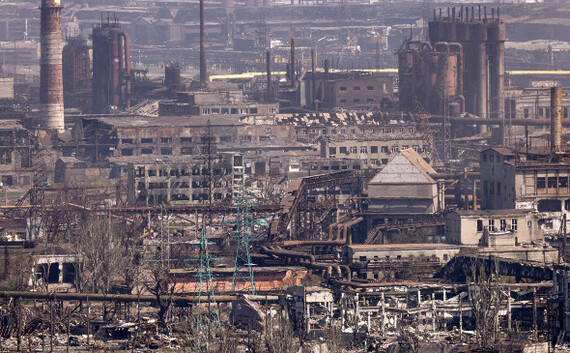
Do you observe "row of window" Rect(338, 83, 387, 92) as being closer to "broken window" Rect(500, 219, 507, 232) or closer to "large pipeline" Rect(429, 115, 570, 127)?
"large pipeline" Rect(429, 115, 570, 127)

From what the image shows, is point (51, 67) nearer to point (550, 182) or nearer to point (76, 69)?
point (76, 69)

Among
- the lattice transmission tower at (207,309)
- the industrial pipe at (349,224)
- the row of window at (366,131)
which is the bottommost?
the lattice transmission tower at (207,309)

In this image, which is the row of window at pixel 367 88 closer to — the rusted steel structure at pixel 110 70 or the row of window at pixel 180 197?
the rusted steel structure at pixel 110 70

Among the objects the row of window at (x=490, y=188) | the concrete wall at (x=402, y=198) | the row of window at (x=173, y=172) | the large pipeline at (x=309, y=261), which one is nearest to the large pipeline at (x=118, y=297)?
the large pipeline at (x=309, y=261)

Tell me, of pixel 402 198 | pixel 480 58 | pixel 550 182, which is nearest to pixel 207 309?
pixel 402 198

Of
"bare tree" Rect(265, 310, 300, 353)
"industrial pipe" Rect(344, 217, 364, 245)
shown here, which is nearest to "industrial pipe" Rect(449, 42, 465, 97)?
"industrial pipe" Rect(344, 217, 364, 245)

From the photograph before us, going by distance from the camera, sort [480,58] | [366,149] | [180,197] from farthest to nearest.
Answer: [480,58]
[366,149]
[180,197]
